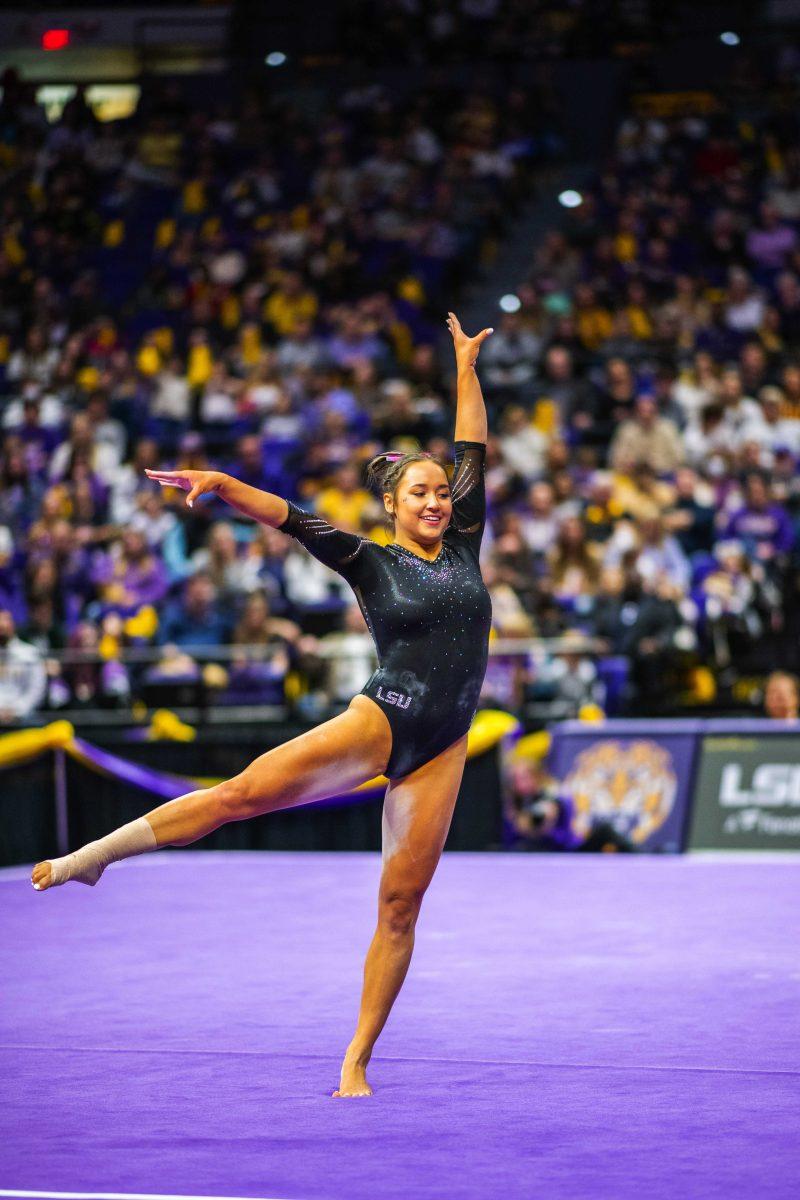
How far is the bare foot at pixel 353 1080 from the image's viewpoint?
5.22 metres

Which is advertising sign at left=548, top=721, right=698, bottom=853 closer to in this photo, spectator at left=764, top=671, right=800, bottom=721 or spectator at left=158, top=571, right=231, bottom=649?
spectator at left=764, top=671, right=800, bottom=721

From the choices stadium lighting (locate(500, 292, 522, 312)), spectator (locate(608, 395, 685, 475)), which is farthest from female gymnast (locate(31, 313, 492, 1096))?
stadium lighting (locate(500, 292, 522, 312))

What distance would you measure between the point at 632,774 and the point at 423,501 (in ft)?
24.8

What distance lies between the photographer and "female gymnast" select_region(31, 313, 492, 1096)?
514 centimetres

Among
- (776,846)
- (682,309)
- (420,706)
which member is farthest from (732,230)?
(420,706)

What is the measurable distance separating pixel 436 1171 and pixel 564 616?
9.96 metres

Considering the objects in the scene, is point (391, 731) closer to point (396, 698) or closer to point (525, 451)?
point (396, 698)

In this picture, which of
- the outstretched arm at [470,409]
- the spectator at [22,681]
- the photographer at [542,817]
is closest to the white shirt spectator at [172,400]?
the spectator at [22,681]

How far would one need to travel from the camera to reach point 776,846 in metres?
12.3

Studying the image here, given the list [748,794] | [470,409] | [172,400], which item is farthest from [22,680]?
[470,409]

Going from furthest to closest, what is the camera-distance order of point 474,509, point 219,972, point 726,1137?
point 219,972, point 474,509, point 726,1137

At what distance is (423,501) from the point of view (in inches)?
214

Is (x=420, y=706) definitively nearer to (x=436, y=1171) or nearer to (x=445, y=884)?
(x=436, y=1171)

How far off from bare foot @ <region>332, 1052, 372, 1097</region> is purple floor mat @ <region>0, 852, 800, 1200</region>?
2.8 inches
